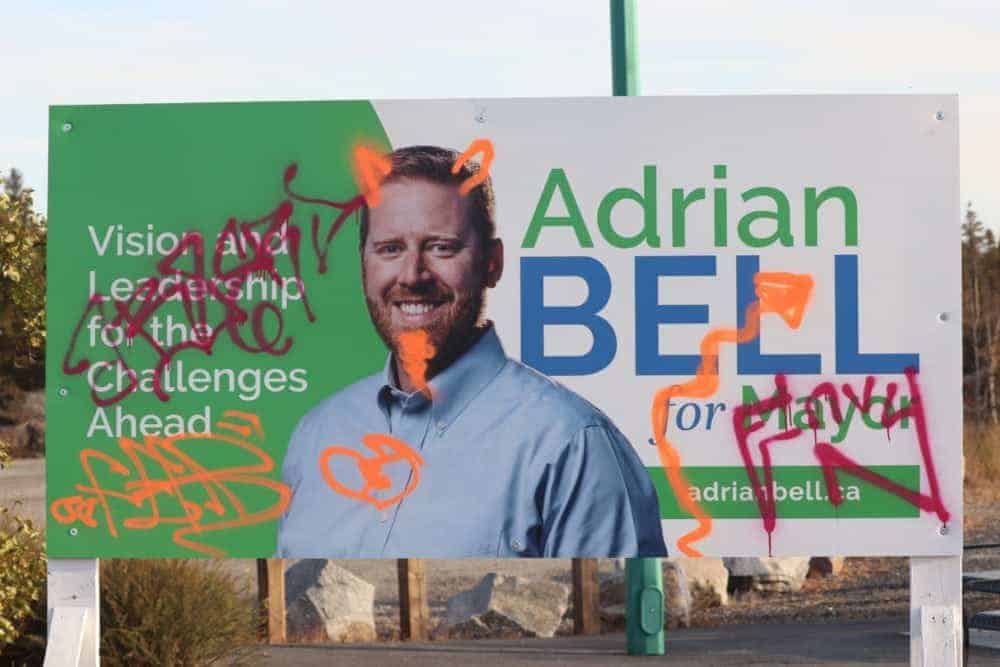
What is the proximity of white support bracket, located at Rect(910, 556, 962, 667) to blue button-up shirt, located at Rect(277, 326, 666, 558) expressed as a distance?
1.05m

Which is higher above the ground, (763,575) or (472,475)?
(472,475)

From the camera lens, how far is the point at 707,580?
13.5 meters

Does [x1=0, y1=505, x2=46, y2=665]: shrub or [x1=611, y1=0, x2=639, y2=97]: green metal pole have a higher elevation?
[x1=611, y1=0, x2=639, y2=97]: green metal pole

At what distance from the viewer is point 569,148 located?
6.98m

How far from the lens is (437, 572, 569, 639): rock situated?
39.8 feet

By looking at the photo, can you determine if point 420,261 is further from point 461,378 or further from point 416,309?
point 461,378

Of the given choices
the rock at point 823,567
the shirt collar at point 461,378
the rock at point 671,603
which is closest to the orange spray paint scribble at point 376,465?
the shirt collar at point 461,378

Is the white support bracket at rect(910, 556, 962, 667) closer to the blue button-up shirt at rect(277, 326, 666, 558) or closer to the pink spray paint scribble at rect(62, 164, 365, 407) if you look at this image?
the blue button-up shirt at rect(277, 326, 666, 558)

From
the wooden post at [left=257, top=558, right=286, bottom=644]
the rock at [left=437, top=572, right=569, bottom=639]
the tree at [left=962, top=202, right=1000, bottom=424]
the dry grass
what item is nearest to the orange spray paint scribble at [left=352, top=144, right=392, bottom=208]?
the wooden post at [left=257, top=558, right=286, bottom=644]

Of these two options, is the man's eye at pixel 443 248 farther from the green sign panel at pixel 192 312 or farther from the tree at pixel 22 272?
the tree at pixel 22 272

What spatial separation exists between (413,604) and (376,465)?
15.6 ft

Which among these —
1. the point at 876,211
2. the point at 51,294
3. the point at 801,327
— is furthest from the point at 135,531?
the point at 876,211

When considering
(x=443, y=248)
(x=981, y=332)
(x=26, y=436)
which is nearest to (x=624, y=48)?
(x=443, y=248)

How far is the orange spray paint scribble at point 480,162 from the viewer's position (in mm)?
7008
